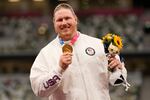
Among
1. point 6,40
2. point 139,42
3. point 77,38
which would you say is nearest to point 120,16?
point 139,42

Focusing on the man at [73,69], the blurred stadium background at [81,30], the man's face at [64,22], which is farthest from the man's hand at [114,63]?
the blurred stadium background at [81,30]

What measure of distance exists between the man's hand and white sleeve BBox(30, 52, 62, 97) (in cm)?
53

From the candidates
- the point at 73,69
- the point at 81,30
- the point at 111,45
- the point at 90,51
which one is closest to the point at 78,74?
the point at 73,69

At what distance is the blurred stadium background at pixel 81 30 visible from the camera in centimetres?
1713

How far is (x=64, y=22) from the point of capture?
4.99m

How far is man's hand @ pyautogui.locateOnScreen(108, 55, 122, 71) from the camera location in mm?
5055

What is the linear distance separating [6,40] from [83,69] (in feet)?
42.7

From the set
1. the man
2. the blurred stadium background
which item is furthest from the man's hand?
the blurred stadium background

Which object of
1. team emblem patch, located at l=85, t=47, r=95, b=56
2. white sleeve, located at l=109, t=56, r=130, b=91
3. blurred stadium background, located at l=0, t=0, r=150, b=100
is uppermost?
team emblem patch, located at l=85, t=47, r=95, b=56

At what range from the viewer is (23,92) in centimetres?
1653

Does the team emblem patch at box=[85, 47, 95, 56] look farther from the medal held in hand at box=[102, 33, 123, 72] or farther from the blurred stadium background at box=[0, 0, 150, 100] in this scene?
the blurred stadium background at box=[0, 0, 150, 100]

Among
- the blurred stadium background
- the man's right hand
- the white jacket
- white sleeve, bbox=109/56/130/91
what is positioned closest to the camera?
the man's right hand

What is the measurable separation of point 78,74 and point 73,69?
2.7 inches

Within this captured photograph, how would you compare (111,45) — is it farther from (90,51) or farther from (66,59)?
(66,59)
